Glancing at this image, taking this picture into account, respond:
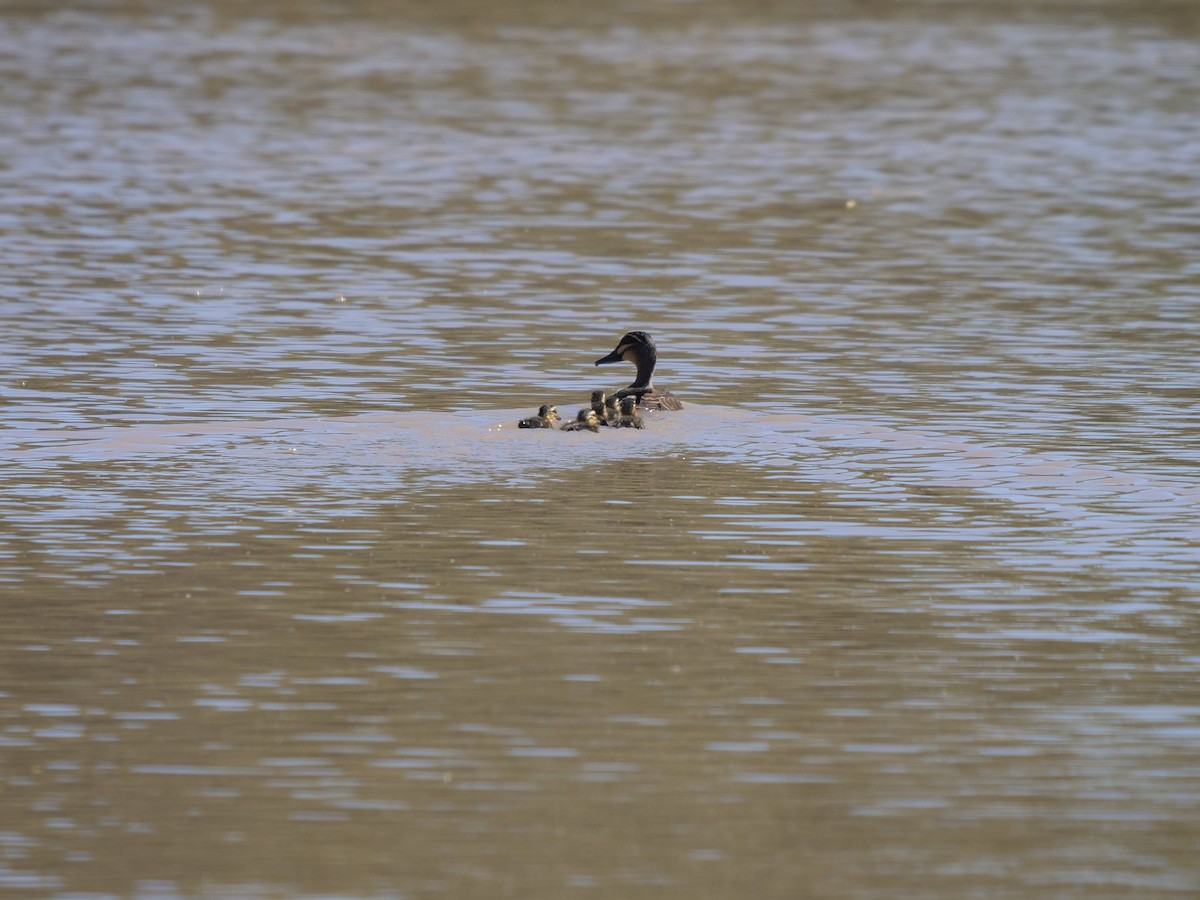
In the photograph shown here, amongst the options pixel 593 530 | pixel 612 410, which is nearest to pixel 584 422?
pixel 612 410

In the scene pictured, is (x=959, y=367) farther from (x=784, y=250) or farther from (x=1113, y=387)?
(x=784, y=250)

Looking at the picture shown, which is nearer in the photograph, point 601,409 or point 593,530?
point 593,530

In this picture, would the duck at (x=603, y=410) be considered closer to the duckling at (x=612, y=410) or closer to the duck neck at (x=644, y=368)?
the duckling at (x=612, y=410)

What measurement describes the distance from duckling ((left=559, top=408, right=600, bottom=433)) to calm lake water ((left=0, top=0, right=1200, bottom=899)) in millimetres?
150

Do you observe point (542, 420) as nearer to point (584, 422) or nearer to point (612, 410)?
point (584, 422)

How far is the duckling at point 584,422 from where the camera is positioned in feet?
55.8

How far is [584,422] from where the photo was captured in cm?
1703

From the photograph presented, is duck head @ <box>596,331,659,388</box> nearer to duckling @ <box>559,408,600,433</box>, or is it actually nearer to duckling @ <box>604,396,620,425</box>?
duckling @ <box>604,396,620,425</box>

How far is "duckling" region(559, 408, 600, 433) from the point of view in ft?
55.8

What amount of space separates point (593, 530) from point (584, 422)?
3107 mm

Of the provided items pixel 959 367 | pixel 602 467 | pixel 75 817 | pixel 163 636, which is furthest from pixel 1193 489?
pixel 75 817

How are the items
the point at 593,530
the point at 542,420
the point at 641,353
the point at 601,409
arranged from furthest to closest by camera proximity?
the point at 641,353
the point at 601,409
the point at 542,420
the point at 593,530

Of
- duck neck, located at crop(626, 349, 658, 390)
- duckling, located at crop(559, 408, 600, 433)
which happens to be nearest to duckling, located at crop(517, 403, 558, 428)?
duckling, located at crop(559, 408, 600, 433)

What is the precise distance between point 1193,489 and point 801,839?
22.9ft
